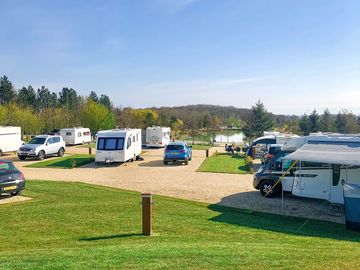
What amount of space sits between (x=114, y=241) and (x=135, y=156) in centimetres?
1776

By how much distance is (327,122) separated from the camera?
5588cm

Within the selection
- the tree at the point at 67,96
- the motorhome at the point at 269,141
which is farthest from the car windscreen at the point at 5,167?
the tree at the point at 67,96

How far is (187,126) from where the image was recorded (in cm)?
8562

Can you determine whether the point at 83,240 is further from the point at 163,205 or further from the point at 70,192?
the point at 70,192

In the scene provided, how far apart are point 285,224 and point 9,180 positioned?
8377 mm

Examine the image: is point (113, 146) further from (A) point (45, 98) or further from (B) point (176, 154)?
(A) point (45, 98)

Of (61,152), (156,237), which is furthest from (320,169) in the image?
(61,152)

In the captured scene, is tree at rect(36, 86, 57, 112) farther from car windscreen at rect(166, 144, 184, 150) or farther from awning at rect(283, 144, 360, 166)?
awning at rect(283, 144, 360, 166)

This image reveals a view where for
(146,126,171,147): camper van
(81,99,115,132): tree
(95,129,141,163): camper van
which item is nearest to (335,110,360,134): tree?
(146,126,171,147): camper van

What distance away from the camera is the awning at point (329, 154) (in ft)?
33.3

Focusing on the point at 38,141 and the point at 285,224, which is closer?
the point at 285,224

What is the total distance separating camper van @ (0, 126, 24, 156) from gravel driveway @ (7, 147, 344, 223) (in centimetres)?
585

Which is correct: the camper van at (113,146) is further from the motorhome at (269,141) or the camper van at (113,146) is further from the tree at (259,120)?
the tree at (259,120)

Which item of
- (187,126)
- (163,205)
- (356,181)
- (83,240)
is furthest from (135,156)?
(187,126)
